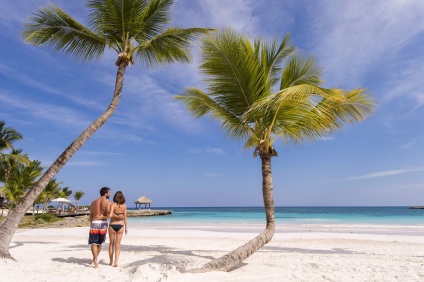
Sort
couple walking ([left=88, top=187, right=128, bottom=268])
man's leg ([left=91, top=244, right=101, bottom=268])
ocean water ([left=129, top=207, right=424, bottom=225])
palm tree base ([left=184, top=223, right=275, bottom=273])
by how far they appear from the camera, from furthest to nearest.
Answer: ocean water ([left=129, top=207, right=424, bottom=225]) → couple walking ([left=88, top=187, right=128, bottom=268]) → man's leg ([left=91, top=244, right=101, bottom=268]) → palm tree base ([left=184, top=223, right=275, bottom=273])

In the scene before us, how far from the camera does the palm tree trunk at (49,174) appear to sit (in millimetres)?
6773

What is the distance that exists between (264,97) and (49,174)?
5138 mm

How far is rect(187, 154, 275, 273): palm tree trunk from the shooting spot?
19.5 ft

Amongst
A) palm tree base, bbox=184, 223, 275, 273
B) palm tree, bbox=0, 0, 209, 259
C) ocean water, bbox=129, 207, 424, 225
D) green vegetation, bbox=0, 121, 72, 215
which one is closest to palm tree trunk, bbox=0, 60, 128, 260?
palm tree, bbox=0, 0, 209, 259

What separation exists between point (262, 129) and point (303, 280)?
125 inches

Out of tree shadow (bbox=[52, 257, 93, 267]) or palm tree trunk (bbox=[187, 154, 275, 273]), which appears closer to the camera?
palm tree trunk (bbox=[187, 154, 275, 273])

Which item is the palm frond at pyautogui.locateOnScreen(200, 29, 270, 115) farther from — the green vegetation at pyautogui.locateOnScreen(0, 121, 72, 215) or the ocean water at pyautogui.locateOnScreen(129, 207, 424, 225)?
the ocean water at pyautogui.locateOnScreen(129, 207, 424, 225)

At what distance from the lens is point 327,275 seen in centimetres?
591

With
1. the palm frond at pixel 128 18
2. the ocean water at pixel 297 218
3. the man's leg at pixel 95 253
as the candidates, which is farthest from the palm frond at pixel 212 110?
the ocean water at pixel 297 218

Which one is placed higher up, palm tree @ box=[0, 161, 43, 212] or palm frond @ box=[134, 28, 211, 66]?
palm frond @ box=[134, 28, 211, 66]

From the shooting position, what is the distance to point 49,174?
283 inches

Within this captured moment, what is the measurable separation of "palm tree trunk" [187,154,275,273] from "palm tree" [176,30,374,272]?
20mm

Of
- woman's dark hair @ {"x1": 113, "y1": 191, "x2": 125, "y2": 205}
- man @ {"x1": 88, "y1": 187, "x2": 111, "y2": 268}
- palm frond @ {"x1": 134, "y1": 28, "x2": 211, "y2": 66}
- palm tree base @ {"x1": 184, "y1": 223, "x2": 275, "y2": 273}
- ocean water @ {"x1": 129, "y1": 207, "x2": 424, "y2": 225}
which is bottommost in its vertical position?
ocean water @ {"x1": 129, "y1": 207, "x2": 424, "y2": 225}

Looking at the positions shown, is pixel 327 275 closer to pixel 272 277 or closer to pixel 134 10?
pixel 272 277
